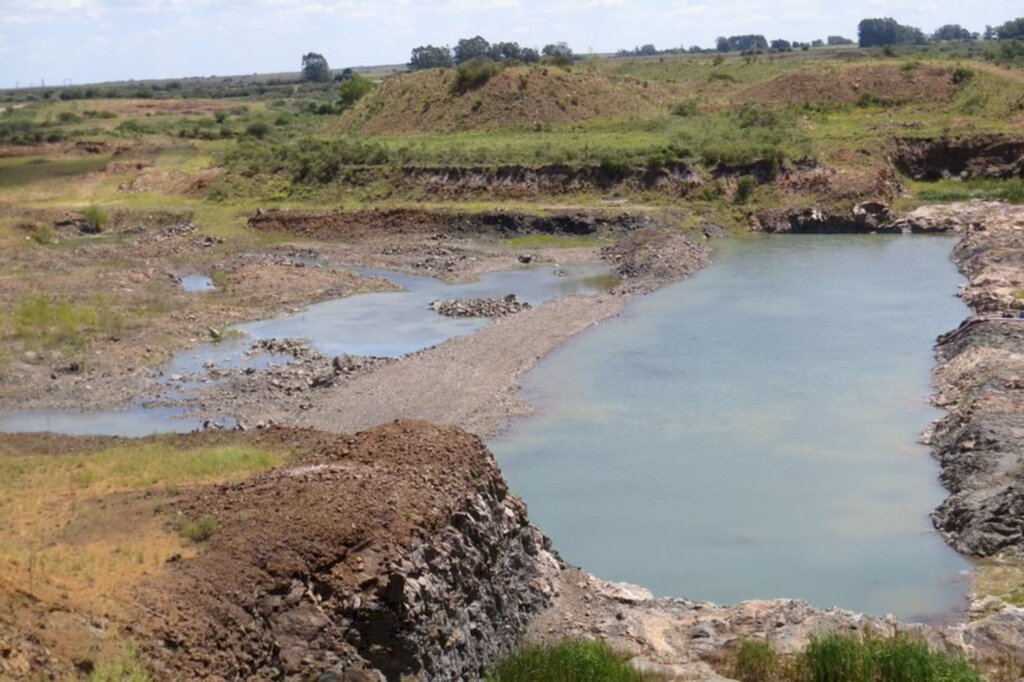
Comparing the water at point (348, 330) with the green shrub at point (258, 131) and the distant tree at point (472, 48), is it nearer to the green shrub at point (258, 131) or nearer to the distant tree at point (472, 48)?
the green shrub at point (258, 131)

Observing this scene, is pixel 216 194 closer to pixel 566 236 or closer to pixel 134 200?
pixel 134 200

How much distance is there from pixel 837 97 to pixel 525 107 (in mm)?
22104

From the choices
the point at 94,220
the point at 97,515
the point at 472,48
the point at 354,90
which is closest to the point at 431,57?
the point at 472,48

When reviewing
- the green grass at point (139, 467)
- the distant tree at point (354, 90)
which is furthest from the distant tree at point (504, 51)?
the green grass at point (139, 467)

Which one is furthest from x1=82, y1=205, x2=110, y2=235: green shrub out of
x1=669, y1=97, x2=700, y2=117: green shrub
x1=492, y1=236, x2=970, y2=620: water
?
x1=669, y1=97, x2=700, y2=117: green shrub

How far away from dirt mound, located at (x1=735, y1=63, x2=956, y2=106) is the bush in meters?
19.0

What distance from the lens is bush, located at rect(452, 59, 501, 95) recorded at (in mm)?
87938

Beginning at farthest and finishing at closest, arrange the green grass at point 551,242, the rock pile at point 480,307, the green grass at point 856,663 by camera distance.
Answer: the green grass at point 551,242 → the rock pile at point 480,307 → the green grass at point 856,663

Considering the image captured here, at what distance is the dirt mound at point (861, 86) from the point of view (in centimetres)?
8256

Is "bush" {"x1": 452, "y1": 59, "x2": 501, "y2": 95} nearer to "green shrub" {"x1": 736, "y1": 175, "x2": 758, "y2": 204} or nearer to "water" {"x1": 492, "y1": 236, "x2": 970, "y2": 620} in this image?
"green shrub" {"x1": 736, "y1": 175, "x2": 758, "y2": 204}

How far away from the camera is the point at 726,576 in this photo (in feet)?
75.3

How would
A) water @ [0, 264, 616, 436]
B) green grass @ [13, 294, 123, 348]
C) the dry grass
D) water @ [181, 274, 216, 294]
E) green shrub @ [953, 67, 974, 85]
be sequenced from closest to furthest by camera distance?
the dry grass → water @ [0, 264, 616, 436] → green grass @ [13, 294, 123, 348] → water @ [181, 274, 216, 294] → green shrub @ [953, 67, 974, 85]

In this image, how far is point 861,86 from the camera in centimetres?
8481

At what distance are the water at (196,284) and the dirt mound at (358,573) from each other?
103 ft
